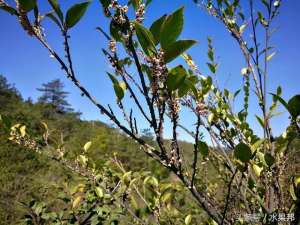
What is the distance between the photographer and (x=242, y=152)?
1086mm

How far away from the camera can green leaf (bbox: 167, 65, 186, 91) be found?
0.87 metres

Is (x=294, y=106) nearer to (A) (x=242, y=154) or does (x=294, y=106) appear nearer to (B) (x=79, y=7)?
(A) (x=242, y=154)

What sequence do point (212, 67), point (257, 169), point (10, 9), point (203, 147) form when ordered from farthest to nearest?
point (212, 67) < point (257, 169) < point (203, 147) < point (10, 9)

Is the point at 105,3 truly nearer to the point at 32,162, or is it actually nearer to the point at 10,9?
the point at 10,9

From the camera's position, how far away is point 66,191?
3.21m

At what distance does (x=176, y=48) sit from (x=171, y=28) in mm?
56

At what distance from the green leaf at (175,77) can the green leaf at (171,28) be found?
0.25 ft

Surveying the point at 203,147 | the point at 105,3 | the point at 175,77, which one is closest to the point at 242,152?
the point at 203,147

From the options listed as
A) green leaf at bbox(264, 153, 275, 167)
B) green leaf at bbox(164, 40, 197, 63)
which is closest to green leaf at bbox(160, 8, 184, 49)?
green leaf at bbox(164, 40, 197, 63)

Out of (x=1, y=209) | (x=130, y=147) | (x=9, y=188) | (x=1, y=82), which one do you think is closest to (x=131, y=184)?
(x=1, y=209)

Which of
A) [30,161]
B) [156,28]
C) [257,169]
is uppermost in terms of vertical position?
[30,161]

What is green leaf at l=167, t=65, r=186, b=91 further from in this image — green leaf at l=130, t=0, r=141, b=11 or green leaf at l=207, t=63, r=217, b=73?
green leaf at l=207, t=63, r=217, b=73

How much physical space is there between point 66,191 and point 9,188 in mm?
17471

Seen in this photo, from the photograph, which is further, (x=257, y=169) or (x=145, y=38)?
(x=257, y=169)
